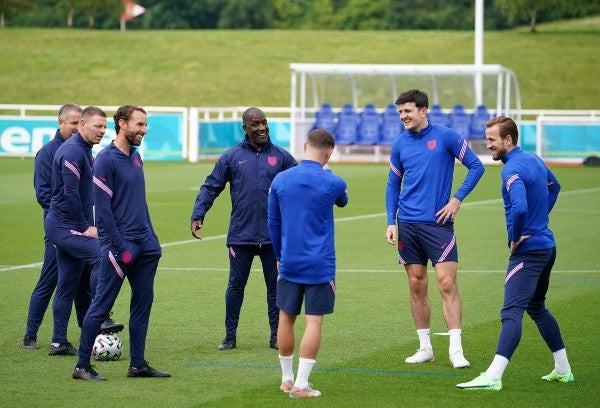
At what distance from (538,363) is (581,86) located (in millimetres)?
60072

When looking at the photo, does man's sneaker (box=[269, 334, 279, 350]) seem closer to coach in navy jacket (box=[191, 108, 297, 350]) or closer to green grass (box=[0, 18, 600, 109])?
coach in navy jacket (box=[191, 108, 297, 350])

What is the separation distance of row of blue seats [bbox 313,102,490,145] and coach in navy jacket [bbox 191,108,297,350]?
28.0 metres

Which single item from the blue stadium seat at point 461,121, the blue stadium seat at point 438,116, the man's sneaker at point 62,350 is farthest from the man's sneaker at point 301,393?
the blue stadium seat at point 438,116

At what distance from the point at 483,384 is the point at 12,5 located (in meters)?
87.7

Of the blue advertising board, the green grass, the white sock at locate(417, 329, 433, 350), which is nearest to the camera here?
the white sock at locate(417, 329, 433, 350)

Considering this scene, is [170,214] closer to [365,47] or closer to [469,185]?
[469,185]

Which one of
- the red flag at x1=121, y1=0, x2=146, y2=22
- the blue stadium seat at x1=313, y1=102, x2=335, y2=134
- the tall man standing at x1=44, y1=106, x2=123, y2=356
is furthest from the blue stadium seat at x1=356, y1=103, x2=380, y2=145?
the red flag at x1=121, y1=0, x2=146, y2=22

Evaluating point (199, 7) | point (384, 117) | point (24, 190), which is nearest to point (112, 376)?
point (24, 190)

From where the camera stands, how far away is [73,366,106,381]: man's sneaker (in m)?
9.66

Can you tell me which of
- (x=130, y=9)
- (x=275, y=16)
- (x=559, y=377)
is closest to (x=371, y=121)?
(x=559, y=377)

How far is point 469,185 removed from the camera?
10.6 meters

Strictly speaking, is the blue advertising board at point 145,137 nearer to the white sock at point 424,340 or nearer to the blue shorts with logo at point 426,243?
the blue shorts with logo at point 426,243

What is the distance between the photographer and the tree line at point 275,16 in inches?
3979

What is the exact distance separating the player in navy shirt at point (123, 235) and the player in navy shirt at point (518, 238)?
96.9 inches
